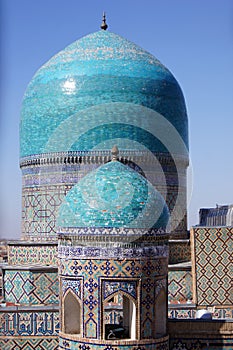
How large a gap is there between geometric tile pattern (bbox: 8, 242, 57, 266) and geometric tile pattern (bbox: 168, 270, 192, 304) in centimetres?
213

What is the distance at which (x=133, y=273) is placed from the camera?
24.8ft

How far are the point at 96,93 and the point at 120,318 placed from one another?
4299mm

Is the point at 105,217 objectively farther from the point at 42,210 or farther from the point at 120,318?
the point at 42,210

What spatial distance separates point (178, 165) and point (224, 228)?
6.58ft

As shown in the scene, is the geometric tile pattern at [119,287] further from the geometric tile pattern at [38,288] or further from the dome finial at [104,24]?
the dome finial at [104,24]

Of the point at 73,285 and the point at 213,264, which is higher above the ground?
the point at 213,264

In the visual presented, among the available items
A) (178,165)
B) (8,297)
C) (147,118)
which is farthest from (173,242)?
(8,297)

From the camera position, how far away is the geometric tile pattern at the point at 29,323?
9266mm

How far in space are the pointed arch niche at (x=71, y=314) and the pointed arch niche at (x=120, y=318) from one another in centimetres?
36

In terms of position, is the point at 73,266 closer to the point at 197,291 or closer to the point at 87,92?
the point at 197,291

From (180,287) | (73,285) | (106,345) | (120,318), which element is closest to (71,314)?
(73,285)

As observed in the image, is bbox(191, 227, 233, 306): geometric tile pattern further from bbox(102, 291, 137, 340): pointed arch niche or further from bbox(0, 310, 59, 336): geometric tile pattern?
bbox(0, 310, 59, 336): geometric tile pattern

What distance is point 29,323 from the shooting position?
9.33 m

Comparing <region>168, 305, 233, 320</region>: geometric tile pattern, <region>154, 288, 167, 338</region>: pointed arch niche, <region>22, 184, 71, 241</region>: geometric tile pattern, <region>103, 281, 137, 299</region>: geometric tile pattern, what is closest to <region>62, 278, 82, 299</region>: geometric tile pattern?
<region>103, 281, 137, 299</region>: geometric tile pattern
